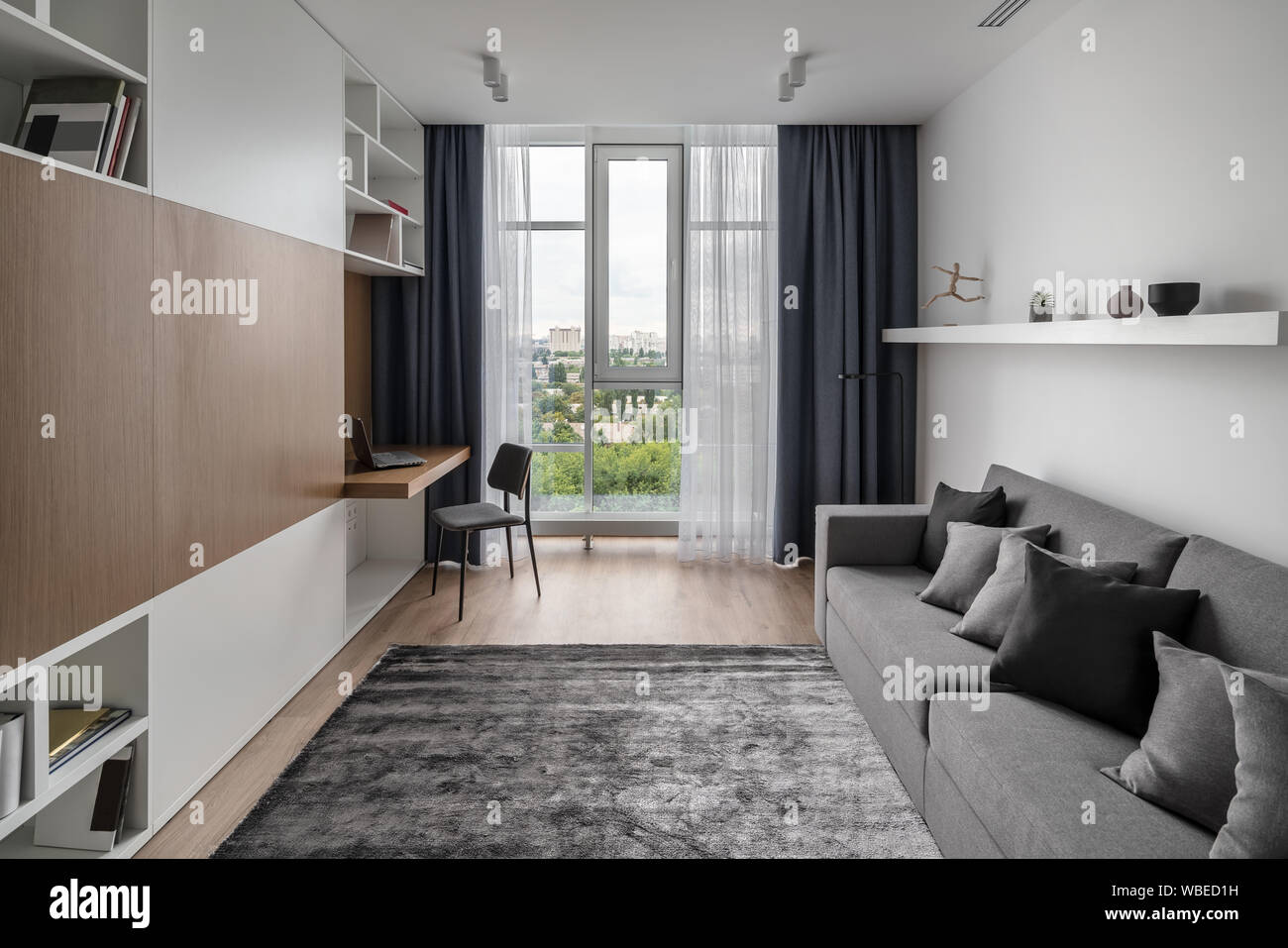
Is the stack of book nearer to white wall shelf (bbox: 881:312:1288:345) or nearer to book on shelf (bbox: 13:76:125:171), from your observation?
book on shelf (bbox: 13:76:125:171)

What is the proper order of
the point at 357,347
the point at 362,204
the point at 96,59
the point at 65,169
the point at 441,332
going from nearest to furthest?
1. the point at 65,169
2. the point at 96,59
3. the point at 362,204
4. the point at 357,347
5. the point at 441,332

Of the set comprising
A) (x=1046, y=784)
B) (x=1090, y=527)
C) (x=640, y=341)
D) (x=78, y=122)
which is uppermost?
(x=78, y=122)

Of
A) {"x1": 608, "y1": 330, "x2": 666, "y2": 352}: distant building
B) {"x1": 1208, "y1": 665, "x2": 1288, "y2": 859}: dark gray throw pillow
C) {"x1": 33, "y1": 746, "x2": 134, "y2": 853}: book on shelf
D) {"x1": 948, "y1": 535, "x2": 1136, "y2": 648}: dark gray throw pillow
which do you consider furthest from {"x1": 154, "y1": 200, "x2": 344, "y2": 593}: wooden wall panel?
{"x1": 1208, "y1": 665, "x2": 1288, "y2": 859}: dark gray throw pillow

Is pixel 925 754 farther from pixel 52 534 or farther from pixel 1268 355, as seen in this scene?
pixel 52 534

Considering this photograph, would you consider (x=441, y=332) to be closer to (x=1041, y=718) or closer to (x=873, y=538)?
(x=873, y=538)

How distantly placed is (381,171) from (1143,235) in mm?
4049

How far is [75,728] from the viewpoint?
206cm

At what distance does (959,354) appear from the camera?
460cm

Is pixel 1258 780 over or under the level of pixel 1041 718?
over

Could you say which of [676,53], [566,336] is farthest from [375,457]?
[676,53]

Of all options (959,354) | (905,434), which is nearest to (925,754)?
(959,354)

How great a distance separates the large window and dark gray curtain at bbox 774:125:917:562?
79cm

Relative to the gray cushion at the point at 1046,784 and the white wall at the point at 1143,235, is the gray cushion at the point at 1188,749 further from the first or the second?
the white wall at the point at 1143,235
